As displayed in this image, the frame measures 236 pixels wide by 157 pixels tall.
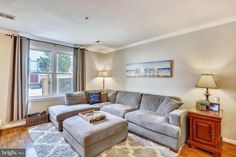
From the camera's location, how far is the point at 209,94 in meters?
2.66

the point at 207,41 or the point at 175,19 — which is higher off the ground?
the point at 175,19

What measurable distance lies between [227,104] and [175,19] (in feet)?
6.31

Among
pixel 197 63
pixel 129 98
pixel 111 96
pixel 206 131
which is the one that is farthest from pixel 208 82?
pixel 111 96

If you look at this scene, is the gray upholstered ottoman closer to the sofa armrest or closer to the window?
the sofa armrest

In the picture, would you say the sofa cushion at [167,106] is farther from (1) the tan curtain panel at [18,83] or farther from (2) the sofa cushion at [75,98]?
(1) the tan curtain panel at [18,83]

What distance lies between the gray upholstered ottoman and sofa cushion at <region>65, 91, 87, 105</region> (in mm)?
1324

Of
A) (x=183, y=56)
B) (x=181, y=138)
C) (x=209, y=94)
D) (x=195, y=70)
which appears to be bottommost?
(x=181, y=138)

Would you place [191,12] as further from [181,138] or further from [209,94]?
[181,138]

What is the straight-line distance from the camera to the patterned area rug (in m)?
2.12

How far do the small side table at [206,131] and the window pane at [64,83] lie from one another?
3.68m

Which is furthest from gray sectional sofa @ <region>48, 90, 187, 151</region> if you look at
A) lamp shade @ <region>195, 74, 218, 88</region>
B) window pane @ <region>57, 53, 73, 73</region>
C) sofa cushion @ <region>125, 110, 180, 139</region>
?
window pane @ <region>57, 53, 73, 73</region>

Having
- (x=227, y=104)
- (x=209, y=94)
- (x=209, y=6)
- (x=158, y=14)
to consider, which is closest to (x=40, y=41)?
(x=158, y=14)

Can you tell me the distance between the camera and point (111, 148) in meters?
2.29

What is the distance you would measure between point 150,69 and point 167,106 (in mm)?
1320
